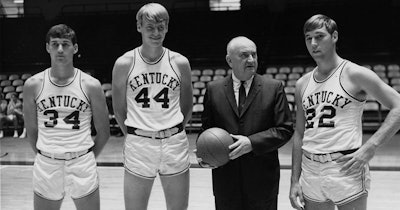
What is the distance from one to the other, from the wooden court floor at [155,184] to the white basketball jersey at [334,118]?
2.65m

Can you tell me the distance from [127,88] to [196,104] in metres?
8.09

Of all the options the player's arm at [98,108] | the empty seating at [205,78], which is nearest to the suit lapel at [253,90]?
the player's arm at [98,108]

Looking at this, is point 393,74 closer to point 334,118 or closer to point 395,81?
point 395,81

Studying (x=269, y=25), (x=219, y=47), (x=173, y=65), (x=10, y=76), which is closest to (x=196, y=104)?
(x=219, y=47)

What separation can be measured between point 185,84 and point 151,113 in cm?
34

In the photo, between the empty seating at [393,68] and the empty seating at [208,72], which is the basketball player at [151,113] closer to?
the empty seating at [208,72]

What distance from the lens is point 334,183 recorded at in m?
2.54

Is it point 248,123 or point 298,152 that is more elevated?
point 248,123

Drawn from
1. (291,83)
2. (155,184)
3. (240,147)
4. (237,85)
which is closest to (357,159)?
(240,147)

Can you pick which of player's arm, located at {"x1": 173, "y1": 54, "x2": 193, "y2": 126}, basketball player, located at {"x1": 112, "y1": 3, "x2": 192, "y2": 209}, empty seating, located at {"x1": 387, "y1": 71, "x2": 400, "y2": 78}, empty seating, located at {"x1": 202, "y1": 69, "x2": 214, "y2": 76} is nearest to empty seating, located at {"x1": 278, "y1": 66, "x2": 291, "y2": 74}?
empty seating, located at {"x1": 202, "y1": 69, "x2": 214, "y2": 76}

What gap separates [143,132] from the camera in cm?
301

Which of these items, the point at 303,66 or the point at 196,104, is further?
the point at 303,66

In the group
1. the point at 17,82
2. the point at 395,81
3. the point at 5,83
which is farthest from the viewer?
the point at 5,83

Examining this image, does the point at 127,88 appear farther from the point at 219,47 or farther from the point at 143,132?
the point at 219,47
